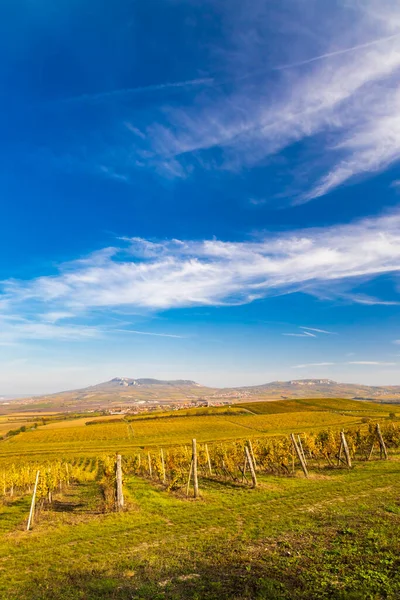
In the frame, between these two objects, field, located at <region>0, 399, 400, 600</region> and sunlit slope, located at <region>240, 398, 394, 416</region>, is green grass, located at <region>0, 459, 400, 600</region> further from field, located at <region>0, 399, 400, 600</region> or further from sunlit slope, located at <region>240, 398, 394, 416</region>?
sunlit slope, located at <region>240, 398, 394, 416</region>

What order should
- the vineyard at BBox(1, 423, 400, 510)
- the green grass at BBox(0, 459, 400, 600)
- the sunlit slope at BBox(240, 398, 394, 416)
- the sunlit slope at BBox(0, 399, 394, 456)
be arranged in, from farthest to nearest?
the sunlit slope at BBox(240, 398, 394, 416), the sunlit slope at BBox(0, 399, 394, 456), the vineyard at BBox(1, 423, 400, 510), the green grass at BBox(0, 459, 400, 600)

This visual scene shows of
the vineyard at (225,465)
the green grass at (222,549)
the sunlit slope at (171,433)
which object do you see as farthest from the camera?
the sunlit slope at (171,433)

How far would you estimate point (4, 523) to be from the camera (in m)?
21.5

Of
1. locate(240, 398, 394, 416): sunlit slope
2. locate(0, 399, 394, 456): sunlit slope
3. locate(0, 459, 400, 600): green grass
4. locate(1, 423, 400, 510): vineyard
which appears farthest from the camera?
locate(240, 398, 394, 416): sunlit slope

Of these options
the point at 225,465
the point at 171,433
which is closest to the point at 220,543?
the point at 225,465

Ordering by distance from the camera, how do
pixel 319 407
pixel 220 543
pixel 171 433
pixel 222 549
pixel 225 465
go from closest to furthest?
pixel 222 549, pixel 220 543, pixel 225 465, pixel 171 433, pixel 319 407

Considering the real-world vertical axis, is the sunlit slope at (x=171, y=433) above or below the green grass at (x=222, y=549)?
below

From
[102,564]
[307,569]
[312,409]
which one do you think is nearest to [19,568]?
[102,564]

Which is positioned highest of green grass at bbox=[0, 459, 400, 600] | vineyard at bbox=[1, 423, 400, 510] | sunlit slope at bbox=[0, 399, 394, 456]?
green grass at bbox=[0, 459, 400, 600]

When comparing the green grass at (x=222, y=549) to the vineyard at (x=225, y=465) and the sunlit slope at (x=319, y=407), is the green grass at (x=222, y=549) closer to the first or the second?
the vineyard at (x=225, y=465)

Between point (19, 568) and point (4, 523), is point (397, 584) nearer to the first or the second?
point (19, 568)

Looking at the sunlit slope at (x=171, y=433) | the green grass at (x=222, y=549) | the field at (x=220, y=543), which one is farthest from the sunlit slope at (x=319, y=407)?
the green grass at (x=222, y=549)

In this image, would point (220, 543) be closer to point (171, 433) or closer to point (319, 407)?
point (171, 433)

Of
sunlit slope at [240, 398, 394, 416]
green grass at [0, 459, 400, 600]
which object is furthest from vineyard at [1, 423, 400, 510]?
sunlit slope at [240, 398, 394, 416]
